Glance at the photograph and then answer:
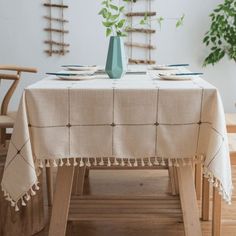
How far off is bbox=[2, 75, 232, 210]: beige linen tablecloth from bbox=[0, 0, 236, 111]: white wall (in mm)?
2191

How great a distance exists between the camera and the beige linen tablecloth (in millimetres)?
1469

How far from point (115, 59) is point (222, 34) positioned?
1833 mm

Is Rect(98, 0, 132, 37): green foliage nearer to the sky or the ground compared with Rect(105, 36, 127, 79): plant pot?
nearer to the sky

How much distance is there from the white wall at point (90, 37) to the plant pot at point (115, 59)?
1.85 meters

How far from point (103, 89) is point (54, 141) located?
25 cm

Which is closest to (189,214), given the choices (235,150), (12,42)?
(235,150)

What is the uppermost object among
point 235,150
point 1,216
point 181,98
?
point 181,98

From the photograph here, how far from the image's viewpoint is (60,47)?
370cm

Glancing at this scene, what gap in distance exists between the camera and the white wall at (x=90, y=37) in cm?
361

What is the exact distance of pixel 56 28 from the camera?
367cm

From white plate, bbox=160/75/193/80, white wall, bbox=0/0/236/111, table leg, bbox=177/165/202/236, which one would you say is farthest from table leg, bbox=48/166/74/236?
white wall, bbox=0/0/236/111

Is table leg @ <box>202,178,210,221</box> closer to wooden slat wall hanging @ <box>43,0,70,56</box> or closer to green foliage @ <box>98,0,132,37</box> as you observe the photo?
green foliage @ <box>98,0,132,37</box>

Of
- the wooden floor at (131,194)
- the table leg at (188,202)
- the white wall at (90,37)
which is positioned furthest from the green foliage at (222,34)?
the table leg at (188,202)

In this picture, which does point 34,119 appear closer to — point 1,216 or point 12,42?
point 1,216
